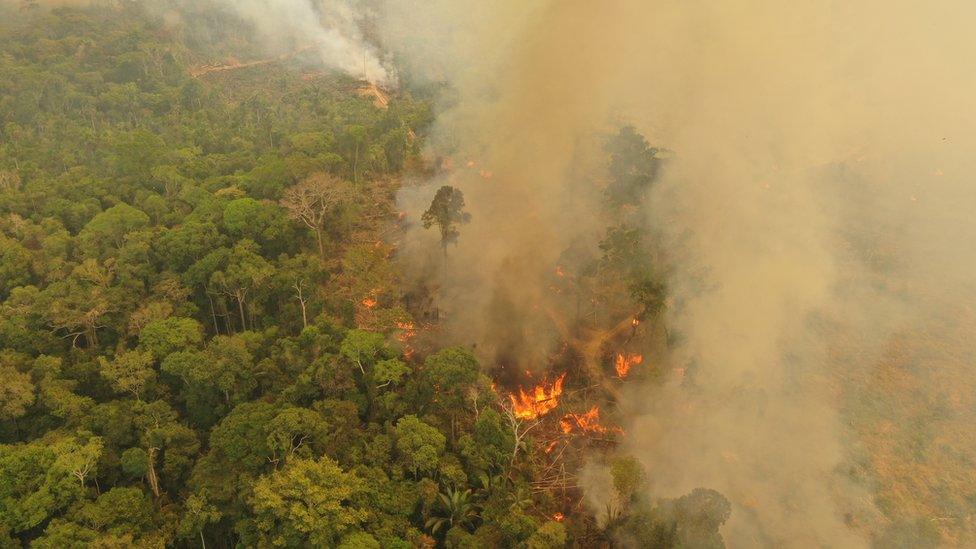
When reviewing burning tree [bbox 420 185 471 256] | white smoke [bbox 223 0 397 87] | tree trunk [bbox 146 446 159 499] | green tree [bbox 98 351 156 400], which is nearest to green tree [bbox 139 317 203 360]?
green tree [bbox 98 351 156 400]

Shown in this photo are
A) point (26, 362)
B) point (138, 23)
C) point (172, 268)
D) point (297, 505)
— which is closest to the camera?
point (297, 505)

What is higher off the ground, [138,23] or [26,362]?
[138,23]

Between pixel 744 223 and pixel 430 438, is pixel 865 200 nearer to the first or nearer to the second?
pixel 744 223

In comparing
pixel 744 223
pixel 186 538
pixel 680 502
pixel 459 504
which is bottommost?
pixel 186 538

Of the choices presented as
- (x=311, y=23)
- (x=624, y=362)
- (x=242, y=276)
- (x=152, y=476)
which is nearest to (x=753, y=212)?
(x=624, y=362)

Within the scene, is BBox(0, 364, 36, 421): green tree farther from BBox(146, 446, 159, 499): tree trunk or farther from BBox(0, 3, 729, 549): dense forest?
BBox(146, 446, 159, 499): tree trunk

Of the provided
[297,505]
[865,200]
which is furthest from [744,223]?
[297,505]

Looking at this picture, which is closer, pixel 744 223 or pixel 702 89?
pixel 744 223
